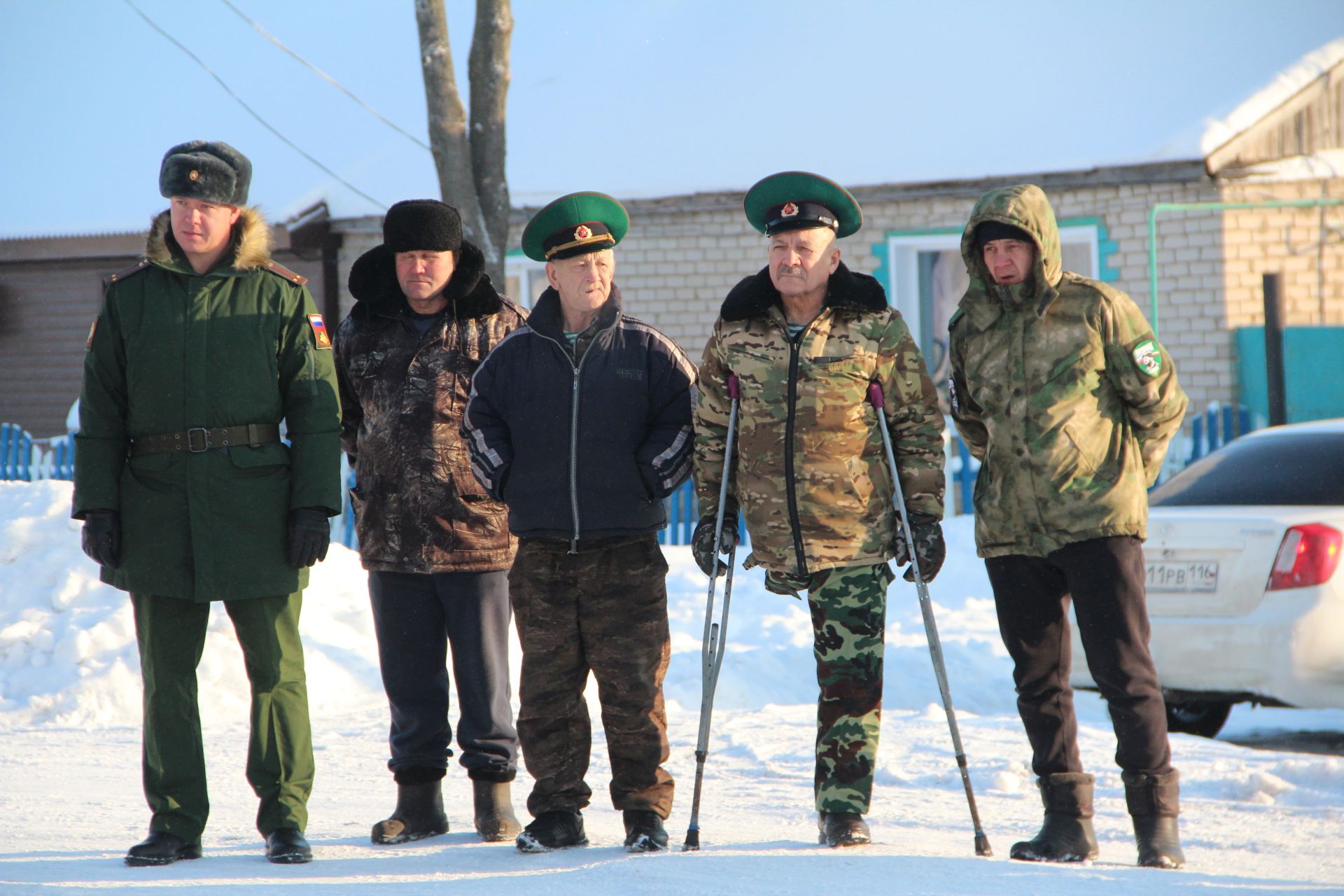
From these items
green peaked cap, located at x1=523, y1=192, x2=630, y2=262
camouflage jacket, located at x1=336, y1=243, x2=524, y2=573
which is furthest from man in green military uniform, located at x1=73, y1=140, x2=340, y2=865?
green peaked cap, located at x1=523, y1=192, x2=630, y2=262

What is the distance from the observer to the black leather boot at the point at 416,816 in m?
4.60

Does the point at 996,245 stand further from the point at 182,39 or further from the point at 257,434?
the point at 182,39

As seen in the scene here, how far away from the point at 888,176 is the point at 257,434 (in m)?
11.0

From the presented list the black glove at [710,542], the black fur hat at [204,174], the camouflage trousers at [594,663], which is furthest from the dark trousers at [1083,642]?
the black fur hat at [204,174]

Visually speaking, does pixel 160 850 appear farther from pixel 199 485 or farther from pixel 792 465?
pixel 792 465

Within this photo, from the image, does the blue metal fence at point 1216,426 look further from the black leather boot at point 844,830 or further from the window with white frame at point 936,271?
the black leather boot at point 844,830

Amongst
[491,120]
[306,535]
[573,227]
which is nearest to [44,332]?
[491,120]

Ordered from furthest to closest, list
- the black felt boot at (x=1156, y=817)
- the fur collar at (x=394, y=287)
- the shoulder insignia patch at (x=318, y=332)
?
the fur collar at (x=394, y=287)
the shoulder insignia patch at (x=318, y=332)
the black felt boot at (x=1156, y=817)

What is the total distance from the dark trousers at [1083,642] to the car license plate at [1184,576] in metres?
2.01

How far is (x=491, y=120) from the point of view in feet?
39.9

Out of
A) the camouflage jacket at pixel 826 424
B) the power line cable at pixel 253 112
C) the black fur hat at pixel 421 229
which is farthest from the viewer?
the power line cable at pixel 253 112

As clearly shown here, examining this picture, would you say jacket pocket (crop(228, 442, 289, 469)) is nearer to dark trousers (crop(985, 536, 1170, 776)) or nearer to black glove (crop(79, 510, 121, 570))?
black glove (crop(79, 510, 121, 570))

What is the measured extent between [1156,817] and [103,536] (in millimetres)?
3218

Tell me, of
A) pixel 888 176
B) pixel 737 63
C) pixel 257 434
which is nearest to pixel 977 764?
pixel 257 434
